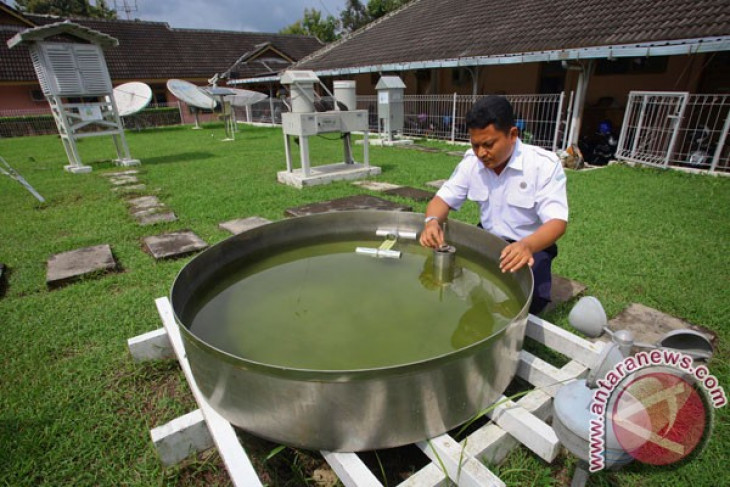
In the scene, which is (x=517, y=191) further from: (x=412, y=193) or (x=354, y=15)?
(x=354, y=15)

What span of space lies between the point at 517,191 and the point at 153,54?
27963 mm

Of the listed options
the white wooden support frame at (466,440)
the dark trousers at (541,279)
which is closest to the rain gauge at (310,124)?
the dark trousers at (541,279)

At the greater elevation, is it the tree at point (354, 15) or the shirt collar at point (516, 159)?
the tree at point (354, 15)

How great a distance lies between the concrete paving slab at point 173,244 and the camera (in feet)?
11.6

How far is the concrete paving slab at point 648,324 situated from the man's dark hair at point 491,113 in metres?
1.41

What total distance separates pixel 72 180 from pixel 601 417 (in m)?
8.97

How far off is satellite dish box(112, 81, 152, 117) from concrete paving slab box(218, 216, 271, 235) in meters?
11.8

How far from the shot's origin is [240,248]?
254cm

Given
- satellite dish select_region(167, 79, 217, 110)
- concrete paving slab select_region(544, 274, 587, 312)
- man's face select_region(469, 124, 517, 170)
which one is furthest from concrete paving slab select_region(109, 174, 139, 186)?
satellite dish select_region(167, 79, 217, 110)

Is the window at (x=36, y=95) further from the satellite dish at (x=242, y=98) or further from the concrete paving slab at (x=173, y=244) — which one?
the concrete paving slab at (x=173, y=244)

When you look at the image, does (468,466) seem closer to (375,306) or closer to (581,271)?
(375,306)

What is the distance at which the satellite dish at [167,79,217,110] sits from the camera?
14.6m

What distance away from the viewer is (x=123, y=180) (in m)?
7.03

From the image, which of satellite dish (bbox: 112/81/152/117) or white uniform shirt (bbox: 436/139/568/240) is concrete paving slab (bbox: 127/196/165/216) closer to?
white uniform shirt (bbox: 436/139/568/240)
